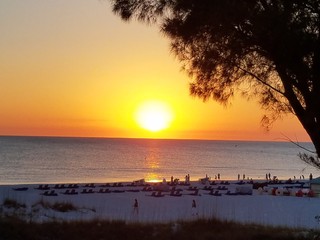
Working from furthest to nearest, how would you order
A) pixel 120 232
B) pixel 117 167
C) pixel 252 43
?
pixel 117 167 < pixel 120 232 < pixel 252 43

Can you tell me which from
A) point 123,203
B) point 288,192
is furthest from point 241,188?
point 123,203

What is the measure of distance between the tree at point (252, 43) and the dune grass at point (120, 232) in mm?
2295

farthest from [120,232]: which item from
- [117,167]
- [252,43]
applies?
[117,167]

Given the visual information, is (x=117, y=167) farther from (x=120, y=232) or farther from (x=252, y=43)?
(x=252, y=43)

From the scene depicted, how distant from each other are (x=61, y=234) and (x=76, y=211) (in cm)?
730

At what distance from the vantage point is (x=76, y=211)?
15.3m

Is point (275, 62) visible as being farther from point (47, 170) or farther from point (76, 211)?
point (47, 170)

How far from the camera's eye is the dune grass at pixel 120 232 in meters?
7.88

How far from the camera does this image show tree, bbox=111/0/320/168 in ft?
20.5

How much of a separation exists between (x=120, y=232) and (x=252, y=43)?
3792 millimetres

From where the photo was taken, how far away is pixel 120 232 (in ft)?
27.8

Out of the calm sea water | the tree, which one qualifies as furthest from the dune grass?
the calm sea water

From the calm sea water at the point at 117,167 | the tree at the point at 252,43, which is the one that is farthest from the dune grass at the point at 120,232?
the calm sea water at the point at 117,167

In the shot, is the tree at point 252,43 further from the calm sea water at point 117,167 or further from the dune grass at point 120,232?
the calm sea water at point 117,167
